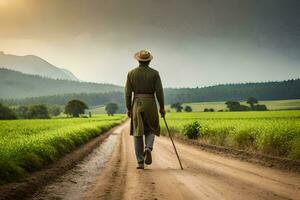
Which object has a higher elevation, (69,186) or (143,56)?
(143,56)

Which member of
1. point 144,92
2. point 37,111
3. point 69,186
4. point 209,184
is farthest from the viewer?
point 37,111

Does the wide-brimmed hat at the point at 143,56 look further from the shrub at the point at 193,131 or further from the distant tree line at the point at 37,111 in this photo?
the distant tree line at the point at 37,111

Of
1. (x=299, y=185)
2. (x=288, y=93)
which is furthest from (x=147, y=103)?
(x=288, y=93)

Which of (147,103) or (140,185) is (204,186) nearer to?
(140,185)

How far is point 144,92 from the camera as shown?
1265 cm

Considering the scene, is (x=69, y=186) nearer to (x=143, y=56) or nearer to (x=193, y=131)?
(x=143, y=56)

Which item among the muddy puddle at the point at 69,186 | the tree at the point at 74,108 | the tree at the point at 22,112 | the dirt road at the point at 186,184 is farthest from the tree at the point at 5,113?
the dirt road at the point at 186,184

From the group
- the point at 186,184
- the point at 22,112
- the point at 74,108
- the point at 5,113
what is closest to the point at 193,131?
the point at 186,184

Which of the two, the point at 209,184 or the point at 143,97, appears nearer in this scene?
the point at 209,184

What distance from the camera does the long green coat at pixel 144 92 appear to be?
41.2ft

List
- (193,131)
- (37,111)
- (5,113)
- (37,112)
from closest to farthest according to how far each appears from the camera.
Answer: (193,131), (5,113), (37,112), (37,111)

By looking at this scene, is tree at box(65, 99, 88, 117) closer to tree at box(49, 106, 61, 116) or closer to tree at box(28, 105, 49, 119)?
tree at box(28, 105, 49, 119)

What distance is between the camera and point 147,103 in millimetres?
12594

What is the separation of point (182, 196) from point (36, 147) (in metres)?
8.24
